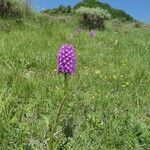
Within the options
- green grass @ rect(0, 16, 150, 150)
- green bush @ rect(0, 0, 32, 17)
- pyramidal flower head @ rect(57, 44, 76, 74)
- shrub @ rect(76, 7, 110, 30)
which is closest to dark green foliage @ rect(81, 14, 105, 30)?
shrub @ rect(76, 7, 110, 30)

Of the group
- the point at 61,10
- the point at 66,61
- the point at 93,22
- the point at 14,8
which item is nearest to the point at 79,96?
the point at 66,61

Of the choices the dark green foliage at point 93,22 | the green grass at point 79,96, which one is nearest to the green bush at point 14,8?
the dark green foliage at point 93,22

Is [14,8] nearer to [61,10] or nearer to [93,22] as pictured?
[93,22]

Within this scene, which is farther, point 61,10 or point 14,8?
point 61,10

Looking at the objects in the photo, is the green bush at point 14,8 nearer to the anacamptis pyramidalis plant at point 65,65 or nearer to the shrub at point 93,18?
the shrub at point 93,18

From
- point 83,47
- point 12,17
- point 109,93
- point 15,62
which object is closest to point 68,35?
point 83,47

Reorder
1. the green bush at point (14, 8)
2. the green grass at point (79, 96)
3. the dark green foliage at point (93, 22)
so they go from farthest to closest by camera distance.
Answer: the dark green foliage at point (93, 22), the green bush at point (14, 8), the green grass at point (79, 96)
